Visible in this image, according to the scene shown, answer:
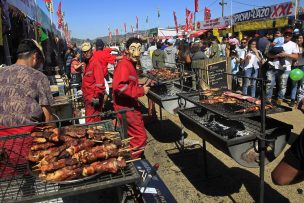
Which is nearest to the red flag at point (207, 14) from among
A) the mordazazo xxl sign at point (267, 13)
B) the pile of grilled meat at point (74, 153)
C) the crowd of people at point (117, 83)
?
the mordazazo xxl sign at point (267, 13)

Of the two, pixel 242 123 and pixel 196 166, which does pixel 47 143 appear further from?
pixel 196 166

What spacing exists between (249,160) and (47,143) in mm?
2405

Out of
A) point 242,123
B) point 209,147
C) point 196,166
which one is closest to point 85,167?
point 242,123

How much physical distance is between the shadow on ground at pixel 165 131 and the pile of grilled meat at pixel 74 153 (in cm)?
478

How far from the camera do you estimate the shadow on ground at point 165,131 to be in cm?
755

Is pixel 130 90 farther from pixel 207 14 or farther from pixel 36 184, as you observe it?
pixel 207 14

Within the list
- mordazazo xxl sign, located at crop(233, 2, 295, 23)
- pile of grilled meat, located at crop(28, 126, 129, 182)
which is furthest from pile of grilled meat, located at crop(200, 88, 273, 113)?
mordazazo xxl sign, located at crop(233, 2, 295, 23)

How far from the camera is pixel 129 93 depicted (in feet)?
15.8

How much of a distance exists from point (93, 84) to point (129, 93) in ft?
6.32

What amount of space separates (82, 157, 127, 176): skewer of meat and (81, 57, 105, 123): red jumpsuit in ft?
13.9

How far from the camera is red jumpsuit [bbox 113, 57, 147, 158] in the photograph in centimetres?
478

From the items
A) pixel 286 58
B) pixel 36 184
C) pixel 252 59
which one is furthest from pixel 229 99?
pixel 252 59

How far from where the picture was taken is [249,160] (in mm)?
3680

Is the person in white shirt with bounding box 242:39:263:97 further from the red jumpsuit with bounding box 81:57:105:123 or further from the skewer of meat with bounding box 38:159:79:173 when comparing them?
the skewer of meat with bounding box 38:159:79:173
